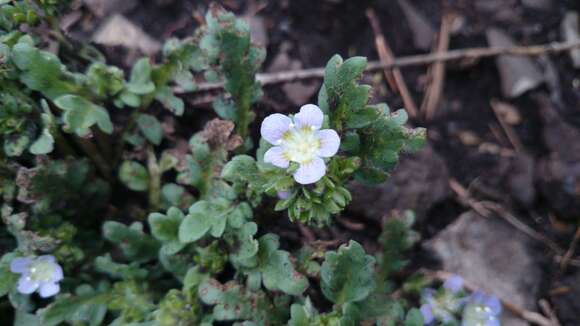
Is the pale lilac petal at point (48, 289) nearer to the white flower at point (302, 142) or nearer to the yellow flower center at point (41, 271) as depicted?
the yellow flower center at point (41, 271)

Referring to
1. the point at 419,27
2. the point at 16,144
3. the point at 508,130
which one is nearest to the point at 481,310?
the point at 508,130

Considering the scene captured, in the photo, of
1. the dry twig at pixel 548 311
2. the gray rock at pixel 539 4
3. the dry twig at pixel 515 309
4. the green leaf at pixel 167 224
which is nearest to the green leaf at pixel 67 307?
the green leaf at pixel 167 224

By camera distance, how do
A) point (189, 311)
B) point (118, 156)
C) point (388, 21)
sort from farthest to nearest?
point (388, 21) < point (118, 156) < point (189, 311)

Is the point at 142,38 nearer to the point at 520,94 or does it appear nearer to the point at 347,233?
the point at 347,233

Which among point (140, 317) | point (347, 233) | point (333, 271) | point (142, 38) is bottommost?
point (347, 233)

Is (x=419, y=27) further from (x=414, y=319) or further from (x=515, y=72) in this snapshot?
(x=414, y=319)

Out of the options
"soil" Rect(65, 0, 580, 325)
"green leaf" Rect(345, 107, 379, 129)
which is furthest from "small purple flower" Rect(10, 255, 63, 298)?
"green leaf" Rect(345, 107, 379, 129)

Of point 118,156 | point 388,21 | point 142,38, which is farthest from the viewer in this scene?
point 388,21

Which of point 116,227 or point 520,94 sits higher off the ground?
point 116,227

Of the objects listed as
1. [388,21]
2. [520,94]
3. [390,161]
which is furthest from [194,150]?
[520,94]
